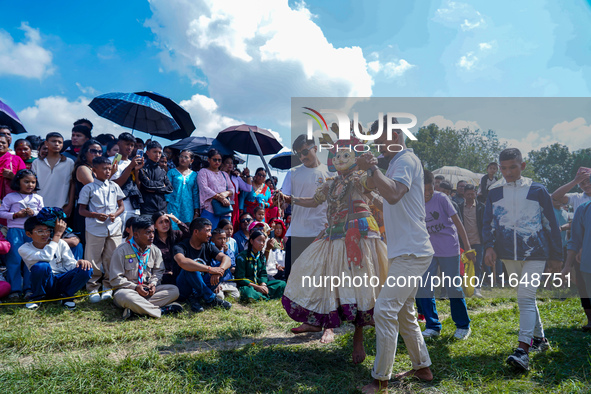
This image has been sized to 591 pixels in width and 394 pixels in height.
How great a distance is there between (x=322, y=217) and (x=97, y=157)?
10.7 ft

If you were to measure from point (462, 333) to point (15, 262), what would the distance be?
5.42 meters

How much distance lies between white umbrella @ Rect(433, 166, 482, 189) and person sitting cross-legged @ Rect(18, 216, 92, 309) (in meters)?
4.38

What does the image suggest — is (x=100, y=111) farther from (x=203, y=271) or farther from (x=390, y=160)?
(x=390, y=160)

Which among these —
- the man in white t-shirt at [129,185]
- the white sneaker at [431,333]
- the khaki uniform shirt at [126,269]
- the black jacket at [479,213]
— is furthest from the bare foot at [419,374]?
the man in white t-shirt at [129,185]

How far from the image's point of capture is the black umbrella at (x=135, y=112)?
671 centimetres

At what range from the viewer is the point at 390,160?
11.0ft

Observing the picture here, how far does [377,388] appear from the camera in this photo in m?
2.95

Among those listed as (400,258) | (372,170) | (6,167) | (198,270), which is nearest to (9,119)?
(6,167)

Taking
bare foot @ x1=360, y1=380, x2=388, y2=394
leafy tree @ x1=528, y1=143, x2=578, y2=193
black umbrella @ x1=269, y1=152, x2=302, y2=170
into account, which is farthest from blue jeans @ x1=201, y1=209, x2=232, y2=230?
black umbrella @ x1=269, y1=152, x2=302, y2=170

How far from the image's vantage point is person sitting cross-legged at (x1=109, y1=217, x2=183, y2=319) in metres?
4.64

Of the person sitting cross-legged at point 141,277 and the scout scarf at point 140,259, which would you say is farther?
the scout scarf at point 140,259

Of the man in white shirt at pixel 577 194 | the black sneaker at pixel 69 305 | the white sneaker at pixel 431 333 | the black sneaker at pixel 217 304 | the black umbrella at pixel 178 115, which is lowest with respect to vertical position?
the white sneaker at pixel 431 333

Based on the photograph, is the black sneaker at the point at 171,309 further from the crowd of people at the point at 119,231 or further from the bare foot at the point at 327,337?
the bare foot at the point at 327,337

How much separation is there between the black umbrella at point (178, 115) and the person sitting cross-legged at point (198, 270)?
11.2 ft
